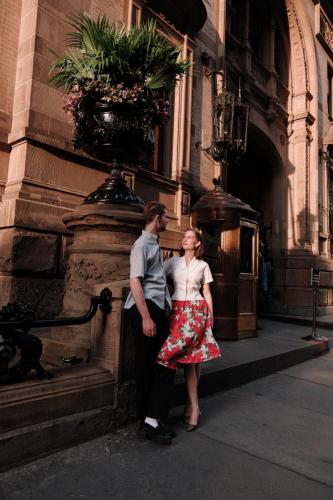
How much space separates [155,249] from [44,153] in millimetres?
3397

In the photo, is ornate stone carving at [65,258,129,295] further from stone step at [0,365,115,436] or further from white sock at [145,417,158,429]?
white sock at [145,417,158,429]

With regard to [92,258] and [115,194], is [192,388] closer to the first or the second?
[92,258]

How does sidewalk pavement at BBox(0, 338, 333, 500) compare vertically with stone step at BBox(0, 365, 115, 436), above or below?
below

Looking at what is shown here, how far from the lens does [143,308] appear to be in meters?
2.97

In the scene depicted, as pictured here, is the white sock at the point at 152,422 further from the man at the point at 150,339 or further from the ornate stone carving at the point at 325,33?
the ornate stone carving at the point at 325,33

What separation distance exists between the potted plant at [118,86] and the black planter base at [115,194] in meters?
0.27

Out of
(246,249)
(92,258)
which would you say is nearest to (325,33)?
(246,249)

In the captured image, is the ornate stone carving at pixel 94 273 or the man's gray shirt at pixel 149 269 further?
the ornate stone carving at pixel 94 273

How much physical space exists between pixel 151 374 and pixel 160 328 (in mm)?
386

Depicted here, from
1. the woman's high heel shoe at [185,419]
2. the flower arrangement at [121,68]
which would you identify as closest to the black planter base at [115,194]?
the flower arrangement at [121,68]

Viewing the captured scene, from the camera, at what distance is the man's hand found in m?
2.95

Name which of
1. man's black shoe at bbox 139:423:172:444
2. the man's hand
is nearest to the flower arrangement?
the man's hand

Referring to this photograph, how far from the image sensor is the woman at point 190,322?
3.25 metres

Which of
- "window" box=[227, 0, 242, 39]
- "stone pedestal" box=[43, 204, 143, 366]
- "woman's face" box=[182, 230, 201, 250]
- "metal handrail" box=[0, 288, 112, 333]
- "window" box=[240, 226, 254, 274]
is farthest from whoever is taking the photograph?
"window" box=[227, 0, 242, 39]
